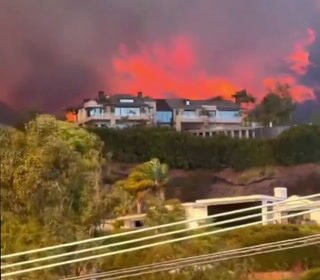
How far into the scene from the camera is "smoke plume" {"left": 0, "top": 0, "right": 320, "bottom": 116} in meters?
4.53

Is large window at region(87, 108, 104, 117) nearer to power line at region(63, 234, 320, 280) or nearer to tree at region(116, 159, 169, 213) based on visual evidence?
tree at region(116, 159, 169, 213)

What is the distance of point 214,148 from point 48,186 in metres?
1.40

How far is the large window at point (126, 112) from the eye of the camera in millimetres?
4551

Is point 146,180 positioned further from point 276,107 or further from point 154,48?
point 276,107

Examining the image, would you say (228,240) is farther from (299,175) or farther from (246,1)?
(246,1)

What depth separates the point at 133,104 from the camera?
4.62 meters

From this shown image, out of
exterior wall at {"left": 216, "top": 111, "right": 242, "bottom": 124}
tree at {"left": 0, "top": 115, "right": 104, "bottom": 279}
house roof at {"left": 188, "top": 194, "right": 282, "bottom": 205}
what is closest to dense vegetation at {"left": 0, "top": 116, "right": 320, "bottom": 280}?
tree at {"left": 0, "top": 115, "right": 104, "bottom": 279}

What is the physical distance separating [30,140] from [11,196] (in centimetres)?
58

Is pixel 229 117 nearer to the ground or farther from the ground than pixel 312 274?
farther from the ground

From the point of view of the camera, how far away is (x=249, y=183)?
4680mm

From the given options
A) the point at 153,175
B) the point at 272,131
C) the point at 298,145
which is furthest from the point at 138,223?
the point at 298,145

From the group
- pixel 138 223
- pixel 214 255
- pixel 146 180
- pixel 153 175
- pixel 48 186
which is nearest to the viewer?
pixel 48 186

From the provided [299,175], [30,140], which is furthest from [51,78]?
[299,175]

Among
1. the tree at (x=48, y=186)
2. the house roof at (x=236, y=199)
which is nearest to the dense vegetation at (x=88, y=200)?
the tree at (x=48, y=186)
